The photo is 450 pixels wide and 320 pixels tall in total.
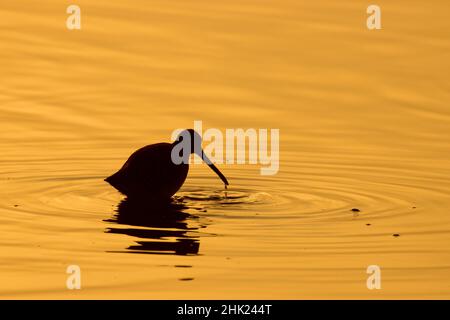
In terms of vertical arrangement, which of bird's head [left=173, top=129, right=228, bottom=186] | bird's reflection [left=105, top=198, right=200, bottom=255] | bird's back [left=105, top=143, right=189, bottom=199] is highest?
bird's head [left=173, top=129, right=228, bottom=186]

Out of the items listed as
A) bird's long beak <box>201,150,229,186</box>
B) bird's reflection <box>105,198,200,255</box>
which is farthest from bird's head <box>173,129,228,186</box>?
bird's reflection <box>105,198,200,255</box>

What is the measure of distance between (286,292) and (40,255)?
106 inches

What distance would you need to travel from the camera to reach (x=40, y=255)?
14.2 m

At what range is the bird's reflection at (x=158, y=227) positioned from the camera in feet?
48.4

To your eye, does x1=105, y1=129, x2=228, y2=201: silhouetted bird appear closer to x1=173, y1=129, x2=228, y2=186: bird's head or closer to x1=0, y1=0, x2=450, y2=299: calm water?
x1=173, y1=129, x2=228, y2=186: bird's head

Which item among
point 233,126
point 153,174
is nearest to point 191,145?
point 153,174

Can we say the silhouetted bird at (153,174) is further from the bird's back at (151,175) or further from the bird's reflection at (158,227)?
the bird's reflection at (158,227)

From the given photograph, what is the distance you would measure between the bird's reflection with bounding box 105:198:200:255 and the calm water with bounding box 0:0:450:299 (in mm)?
47

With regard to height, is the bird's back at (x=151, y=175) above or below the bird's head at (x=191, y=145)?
below

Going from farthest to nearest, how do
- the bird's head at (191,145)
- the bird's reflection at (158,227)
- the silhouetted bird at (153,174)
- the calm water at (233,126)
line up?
the bird's head at (191,145) < the silhouetted bird at (153,174) < the bird's reflection at (158,227) < the calm water at (233,126)

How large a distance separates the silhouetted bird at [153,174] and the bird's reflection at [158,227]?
0.18 meters

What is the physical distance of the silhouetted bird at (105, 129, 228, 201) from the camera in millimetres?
17547

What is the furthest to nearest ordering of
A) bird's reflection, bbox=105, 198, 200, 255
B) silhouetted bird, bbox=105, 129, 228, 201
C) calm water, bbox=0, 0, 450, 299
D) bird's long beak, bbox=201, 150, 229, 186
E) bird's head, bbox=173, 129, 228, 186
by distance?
bird's head, bbox=173, 129, 228, 186 → bird's long beak, bbox=201, 150, 229, 186 → silhouetted bird, bbox=105, 129, 228, 201 → bird's reflection, bbox=105, 198, 200, 255 → calm water, bbox=0, 0, 450, 299

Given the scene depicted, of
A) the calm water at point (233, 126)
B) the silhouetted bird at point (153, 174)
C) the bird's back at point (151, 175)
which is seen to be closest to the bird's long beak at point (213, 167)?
the silhouetted bird at point (153, 174)
